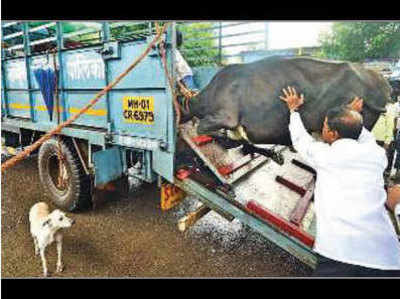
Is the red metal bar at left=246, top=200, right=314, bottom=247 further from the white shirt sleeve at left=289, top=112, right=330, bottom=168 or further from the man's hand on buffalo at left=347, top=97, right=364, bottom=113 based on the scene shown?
the man's hand on buffalo at left=347, top=97, right=364, bottom=113

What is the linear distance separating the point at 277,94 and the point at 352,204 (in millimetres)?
1181

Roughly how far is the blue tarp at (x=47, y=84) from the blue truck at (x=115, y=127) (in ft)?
0.04

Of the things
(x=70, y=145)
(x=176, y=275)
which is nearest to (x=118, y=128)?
(x=70, y=145)

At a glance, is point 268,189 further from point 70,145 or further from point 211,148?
point 70,145

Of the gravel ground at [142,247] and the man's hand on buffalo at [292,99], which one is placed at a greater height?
the man's hand on buffalo at [292,99]

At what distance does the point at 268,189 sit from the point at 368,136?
1230 mm

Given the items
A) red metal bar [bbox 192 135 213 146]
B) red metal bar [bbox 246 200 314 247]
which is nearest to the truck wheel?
red metal bar [bbox 192 135 213 146]

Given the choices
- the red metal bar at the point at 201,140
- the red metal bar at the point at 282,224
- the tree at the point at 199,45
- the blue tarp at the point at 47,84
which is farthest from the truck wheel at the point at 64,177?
the tree at the point at 199,45

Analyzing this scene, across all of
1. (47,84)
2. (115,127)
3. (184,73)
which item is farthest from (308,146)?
(47,84)

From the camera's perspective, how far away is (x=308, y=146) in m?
2.28

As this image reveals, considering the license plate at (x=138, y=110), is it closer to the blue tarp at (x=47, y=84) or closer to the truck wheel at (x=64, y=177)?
the truck wheel at (x=64, y=177)

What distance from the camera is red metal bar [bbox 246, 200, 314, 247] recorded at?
8.16 ft

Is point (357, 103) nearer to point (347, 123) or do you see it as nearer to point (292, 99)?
point (292, 99)

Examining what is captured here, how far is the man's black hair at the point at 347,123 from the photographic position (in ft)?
6.82
